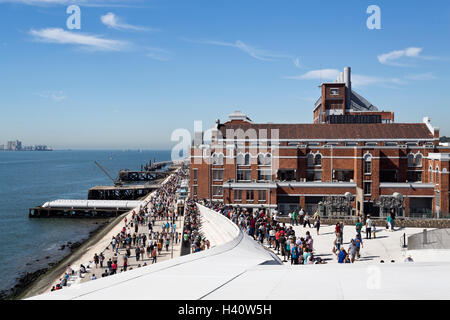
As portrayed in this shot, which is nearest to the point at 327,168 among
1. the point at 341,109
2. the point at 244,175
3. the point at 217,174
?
the point at 244,175

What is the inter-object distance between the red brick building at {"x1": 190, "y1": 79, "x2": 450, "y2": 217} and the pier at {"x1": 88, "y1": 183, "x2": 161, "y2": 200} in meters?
46.8

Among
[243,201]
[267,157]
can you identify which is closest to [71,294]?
[243,201]

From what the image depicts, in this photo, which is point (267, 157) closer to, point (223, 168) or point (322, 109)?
point (223, 168)

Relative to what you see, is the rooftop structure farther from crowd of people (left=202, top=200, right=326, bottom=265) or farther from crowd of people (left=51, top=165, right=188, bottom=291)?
crowd of people (left=202, top=200, right=326, bottom=265)

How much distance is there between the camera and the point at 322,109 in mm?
64562

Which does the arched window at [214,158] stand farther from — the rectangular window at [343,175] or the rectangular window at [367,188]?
the rectangular window at [367,188]

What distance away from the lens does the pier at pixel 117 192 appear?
88.4 m

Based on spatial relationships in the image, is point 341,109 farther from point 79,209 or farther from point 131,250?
point 79,209

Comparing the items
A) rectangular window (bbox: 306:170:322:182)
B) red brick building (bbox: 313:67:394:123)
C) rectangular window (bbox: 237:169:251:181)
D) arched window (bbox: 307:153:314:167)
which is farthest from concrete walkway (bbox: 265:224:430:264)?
red brick building (bbox: 313:67:394:123)

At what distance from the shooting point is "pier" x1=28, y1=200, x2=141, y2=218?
64.2 meters

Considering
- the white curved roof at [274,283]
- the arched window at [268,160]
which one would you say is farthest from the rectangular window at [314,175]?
the white curved roof at [274,283]
